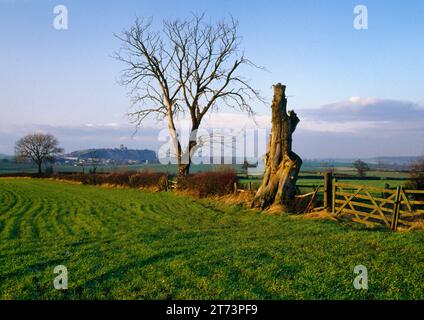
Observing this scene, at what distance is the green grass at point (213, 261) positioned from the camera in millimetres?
6562

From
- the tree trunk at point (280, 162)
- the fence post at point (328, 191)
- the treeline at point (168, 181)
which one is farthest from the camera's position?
the treeline at point (168, 181)

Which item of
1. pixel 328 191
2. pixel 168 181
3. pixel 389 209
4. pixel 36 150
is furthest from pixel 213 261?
pixel 36 150

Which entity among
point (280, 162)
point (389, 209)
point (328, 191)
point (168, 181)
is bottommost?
point (168, 181)

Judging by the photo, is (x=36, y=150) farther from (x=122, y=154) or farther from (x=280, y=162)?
(x=280, y=162)

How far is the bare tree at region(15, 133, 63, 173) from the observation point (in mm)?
100875

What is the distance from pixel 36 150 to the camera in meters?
102

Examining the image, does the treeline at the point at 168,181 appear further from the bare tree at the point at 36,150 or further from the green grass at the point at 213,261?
the bare tree at the point at 36,150

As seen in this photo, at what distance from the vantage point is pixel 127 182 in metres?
41.4

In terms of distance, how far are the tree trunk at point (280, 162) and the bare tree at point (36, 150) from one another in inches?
3661

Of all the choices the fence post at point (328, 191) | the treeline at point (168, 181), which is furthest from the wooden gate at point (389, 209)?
the treeline at point (168, 181)

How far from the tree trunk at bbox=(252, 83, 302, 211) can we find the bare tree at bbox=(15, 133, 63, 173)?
93.0 m

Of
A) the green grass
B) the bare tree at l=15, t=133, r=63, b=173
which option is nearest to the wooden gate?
the green grass

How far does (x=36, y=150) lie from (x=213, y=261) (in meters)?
104
